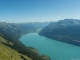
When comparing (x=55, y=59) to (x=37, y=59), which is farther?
(x=55, y=59)

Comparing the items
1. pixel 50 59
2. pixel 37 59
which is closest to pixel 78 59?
pixel 50 59

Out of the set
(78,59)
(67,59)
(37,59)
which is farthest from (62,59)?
(37,59)

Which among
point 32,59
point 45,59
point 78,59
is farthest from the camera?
point 78,59

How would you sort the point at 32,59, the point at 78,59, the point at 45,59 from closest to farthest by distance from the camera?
the point at 32,59 < the point at 45,59 < the point at 78,59

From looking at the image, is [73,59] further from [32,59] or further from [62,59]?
[32,59]

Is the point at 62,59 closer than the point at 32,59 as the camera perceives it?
No

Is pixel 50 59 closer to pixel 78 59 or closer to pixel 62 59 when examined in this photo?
pixel 62 59

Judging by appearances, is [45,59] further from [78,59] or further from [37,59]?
[78,59]

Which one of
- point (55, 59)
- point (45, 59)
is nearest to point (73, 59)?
point (55, 59)
